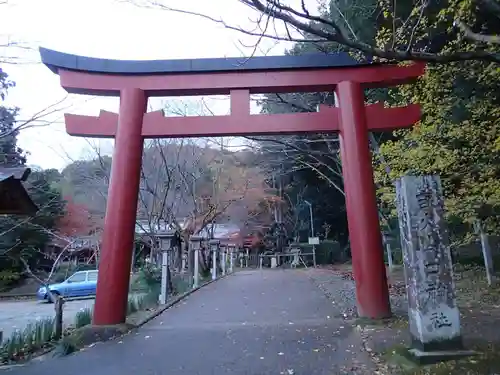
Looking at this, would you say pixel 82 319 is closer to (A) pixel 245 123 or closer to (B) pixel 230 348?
(B) pixel 230 348

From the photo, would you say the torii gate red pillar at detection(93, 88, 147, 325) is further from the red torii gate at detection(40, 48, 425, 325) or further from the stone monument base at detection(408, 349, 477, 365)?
the stone monument base at detection(408, 349, 477, 365)

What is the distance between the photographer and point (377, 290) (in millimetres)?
6984

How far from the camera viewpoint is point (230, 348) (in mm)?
5852

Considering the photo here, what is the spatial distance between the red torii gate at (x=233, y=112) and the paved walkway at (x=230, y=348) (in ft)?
3.54

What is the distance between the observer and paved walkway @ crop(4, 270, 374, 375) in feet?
16.3

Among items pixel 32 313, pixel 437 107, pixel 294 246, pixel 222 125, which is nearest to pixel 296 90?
pixel 222 125

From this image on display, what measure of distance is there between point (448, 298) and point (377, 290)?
7.43 feet

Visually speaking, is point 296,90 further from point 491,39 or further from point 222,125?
point 491,39

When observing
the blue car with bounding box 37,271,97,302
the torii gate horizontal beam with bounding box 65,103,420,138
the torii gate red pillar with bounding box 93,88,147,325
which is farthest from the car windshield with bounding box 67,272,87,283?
the torii gate horizontal beam with bounding box 65,103,420,138

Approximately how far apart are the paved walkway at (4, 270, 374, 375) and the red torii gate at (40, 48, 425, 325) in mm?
1078

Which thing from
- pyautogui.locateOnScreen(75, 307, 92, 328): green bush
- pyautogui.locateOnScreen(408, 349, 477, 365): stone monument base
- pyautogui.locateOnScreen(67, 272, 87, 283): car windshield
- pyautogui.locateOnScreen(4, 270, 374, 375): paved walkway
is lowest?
pyautogui.locateOnScreen(4, 270, 374, 375): paved walkway

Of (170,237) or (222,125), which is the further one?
(170,237)

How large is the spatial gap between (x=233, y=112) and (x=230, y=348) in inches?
168

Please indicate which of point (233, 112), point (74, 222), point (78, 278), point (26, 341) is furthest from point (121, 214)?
point (74, 222)
